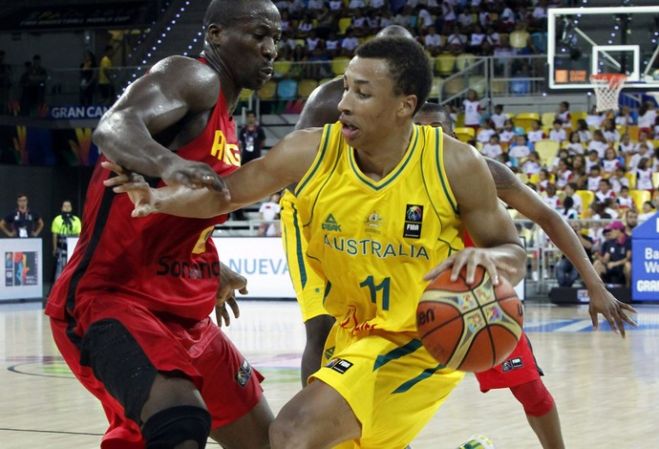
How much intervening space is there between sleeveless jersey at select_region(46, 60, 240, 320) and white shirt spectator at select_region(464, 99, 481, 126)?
55.5ft

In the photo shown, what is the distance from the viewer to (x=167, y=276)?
3826mm

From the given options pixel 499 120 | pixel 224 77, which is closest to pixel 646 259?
pixel 499 120

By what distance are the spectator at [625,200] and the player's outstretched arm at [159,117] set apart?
13926 mm

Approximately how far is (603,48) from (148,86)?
45.5 ft

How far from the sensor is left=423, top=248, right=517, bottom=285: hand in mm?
3354

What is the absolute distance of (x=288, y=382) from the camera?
27.4 feet

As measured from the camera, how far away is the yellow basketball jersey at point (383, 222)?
370cm

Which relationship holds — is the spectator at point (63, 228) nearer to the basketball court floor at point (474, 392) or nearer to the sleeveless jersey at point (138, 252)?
the basketball court floor at point (474, 392)

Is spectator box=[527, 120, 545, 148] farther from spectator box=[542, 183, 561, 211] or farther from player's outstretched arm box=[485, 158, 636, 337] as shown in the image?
player's outstretched arm box=[485, 158, 636, 337]

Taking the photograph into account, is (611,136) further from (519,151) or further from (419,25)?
(419,25)

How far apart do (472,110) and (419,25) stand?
3.74 meters

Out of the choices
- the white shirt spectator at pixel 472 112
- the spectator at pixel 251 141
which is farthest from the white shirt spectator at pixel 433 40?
the spectator at pixel 251 141

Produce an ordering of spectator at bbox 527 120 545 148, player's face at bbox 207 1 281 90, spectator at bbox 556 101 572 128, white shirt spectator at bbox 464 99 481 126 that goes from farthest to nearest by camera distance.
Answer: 1. white shirt spectator at bbox 464 99 481 126
2. spectator at bbox 556 101 572 128
3. spectator at bbox 527 120 545 148
4. player's face at bbox 207 1 281 90

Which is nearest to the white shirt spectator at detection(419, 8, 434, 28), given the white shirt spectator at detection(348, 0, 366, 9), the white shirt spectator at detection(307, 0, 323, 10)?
the white shirt spectator at detection(348, 0, 366, 9)
